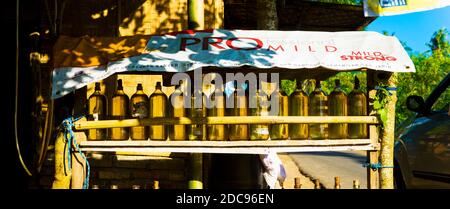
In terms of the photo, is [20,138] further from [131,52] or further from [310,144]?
[310,144]

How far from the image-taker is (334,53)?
4445mm

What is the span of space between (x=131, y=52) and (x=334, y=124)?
6.94 feet

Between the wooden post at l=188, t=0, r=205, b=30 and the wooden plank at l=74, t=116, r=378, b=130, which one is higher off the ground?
the wooden post at l=188, t=0, r=205, b=30

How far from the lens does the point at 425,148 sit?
17.5ft

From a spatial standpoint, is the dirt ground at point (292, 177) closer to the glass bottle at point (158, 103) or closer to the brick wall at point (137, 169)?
the brick wall at point (137, 169)

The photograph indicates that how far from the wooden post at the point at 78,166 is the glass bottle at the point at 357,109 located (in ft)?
8.70

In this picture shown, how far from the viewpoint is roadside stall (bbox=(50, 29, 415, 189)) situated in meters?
4.28

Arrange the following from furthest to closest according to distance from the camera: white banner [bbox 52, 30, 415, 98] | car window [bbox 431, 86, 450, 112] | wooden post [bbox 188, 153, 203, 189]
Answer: car window [bbox 431, 86, 450, 112]
wooden post [bbox 188, 153, 203, 189]
white banner [bbox 52, 30, 415, 98]

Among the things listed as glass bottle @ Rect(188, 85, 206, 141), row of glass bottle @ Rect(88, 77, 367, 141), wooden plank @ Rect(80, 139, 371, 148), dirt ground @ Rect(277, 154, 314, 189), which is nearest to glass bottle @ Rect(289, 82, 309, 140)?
row of glass bottle @ Rect(88, 77, 367, 141)

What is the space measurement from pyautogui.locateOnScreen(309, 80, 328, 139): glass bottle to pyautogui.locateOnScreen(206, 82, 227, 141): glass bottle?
0.89 m

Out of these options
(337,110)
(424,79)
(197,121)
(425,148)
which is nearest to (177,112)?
(197,121)

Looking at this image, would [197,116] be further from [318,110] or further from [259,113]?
[318,110]

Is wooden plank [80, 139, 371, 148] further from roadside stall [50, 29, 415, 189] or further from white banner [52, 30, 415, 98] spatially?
white banner [52, 30, 415, 98]
